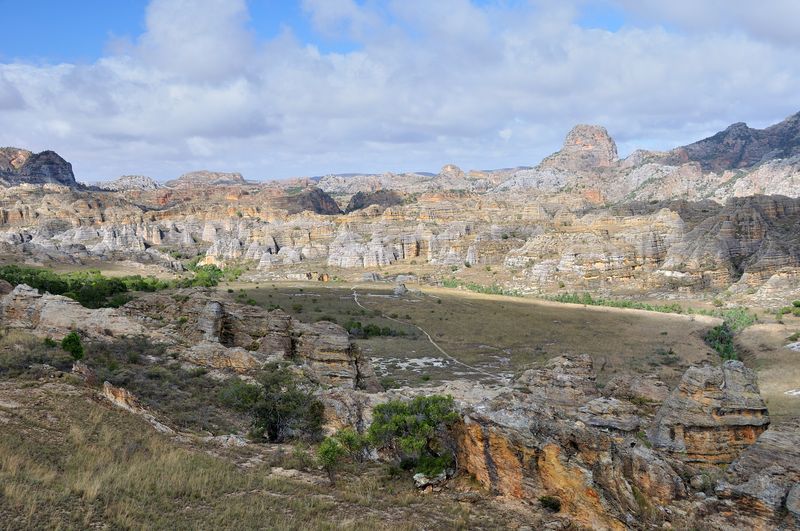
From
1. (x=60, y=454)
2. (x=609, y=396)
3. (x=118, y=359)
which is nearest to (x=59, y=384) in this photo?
(x=60, y=454)

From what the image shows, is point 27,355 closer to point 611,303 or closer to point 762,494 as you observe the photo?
point 762,494

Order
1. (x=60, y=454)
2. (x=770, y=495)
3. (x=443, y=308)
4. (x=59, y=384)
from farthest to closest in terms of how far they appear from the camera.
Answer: (x=443, y=308), (x=59, y=384), (x=60, y=454), (x=770, y=495)

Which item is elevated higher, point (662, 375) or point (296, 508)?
point (296, 508)

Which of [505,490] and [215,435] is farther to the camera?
[215,435]

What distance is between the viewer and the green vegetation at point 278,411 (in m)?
15.1

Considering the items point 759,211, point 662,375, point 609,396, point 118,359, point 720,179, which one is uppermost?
point 720,179

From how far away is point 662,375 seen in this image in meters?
30.5

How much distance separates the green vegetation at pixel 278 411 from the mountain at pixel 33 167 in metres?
183

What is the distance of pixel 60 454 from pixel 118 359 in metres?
9.93

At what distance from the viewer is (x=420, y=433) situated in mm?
12375

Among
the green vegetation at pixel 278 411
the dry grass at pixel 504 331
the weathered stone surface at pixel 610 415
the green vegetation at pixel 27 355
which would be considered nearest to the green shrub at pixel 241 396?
the green vegetation at pixel 278 411

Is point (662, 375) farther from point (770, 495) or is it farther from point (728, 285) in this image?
point (728, 285)

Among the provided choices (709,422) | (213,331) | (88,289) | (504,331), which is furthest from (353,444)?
(88,289)

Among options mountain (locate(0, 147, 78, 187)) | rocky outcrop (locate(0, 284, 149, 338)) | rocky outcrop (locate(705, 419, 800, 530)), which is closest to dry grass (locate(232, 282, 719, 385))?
rocky outcrop (locate(0, 284, 149, 338))
